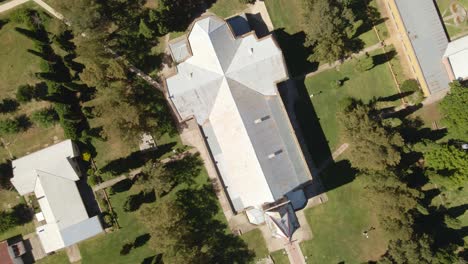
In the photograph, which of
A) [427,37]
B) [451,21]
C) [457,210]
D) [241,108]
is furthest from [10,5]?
[457,210]

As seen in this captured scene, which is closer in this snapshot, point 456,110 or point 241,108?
point 241,108

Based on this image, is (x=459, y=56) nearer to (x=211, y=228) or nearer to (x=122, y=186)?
(x=211, y=228)

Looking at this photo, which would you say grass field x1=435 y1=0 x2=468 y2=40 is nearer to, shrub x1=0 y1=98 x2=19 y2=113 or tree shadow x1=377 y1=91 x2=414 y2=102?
tree shadow x1=377 y1=91 x2=414 y2=102

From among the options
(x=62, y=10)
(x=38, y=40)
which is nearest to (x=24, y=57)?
(x=38, y=40)

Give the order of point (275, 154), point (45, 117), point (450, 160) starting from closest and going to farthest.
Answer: point (275, 154) → point (450, 160) → point (45, 117)

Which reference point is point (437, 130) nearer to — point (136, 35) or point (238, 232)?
point (238, 232)
